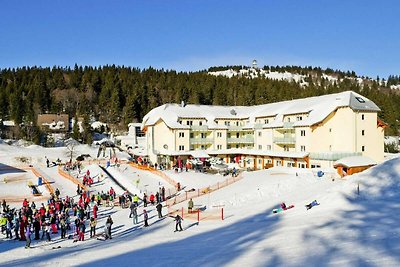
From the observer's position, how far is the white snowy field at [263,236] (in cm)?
1243

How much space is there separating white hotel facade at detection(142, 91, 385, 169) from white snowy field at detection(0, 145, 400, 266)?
15.6 m

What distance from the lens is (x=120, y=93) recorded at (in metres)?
98.6

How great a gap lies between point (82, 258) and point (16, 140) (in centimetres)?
6168

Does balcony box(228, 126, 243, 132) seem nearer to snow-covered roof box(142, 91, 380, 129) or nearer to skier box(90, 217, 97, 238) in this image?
snow-covered roof box(142, 91, 380, 129)

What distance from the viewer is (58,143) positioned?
234 feet

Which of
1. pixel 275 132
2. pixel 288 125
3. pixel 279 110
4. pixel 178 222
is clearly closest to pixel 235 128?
pixel 279 110

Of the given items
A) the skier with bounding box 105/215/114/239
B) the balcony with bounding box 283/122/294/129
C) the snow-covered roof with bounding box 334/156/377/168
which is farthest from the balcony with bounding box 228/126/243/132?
the skier with bounding box 105/215/114/239

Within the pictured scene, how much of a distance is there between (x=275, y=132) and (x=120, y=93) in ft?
194

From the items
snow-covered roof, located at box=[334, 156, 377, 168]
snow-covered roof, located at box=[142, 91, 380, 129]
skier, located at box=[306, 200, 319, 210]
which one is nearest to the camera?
skier, located at box=[306, 200, 319, 210]

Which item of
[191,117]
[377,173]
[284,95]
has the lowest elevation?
[377,173]

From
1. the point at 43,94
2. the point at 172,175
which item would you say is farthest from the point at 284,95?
the point at 172,175

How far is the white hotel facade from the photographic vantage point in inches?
1652

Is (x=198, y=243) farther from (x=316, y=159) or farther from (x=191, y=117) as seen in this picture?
(x=191, y=117)

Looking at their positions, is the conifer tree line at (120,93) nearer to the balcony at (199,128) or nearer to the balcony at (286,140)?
the balcony at (199,128)
